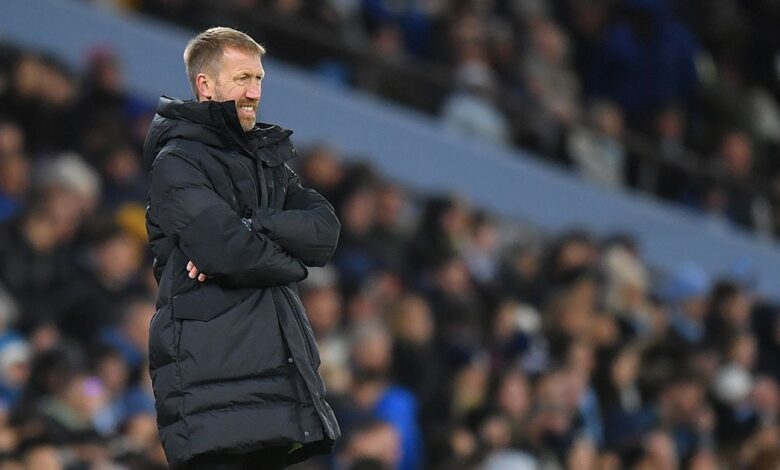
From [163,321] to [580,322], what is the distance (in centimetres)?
653

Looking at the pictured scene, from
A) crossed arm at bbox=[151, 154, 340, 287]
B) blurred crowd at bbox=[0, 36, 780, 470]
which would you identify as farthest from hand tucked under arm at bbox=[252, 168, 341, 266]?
blurred crowd at bbox=[0, 36, 780, 470]

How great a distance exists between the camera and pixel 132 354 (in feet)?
24.6

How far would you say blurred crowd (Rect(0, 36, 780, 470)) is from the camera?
7.07m

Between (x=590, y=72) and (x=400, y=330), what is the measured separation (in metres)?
5.13

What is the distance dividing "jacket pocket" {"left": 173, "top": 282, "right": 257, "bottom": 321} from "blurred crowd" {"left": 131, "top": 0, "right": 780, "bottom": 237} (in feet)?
21.5

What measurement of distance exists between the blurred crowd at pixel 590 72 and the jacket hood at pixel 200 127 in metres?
6.38

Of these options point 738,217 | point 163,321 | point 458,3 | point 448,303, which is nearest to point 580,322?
point 448,303

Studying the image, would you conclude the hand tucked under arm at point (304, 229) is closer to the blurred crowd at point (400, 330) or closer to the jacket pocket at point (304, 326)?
the jacket pocket at point (304, 326)

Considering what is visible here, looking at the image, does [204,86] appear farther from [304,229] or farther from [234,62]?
[304,229]

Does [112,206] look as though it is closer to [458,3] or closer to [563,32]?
[458,3]

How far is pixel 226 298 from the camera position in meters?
3.81

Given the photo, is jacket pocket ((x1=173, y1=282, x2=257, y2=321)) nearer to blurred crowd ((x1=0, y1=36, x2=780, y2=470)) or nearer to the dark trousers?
the dark trousers

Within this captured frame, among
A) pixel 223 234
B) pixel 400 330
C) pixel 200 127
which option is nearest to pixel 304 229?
pixel 223 234

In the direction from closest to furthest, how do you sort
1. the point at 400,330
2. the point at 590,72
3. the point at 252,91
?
the point at 252,91
the point at 400,330
the point at 590,72
